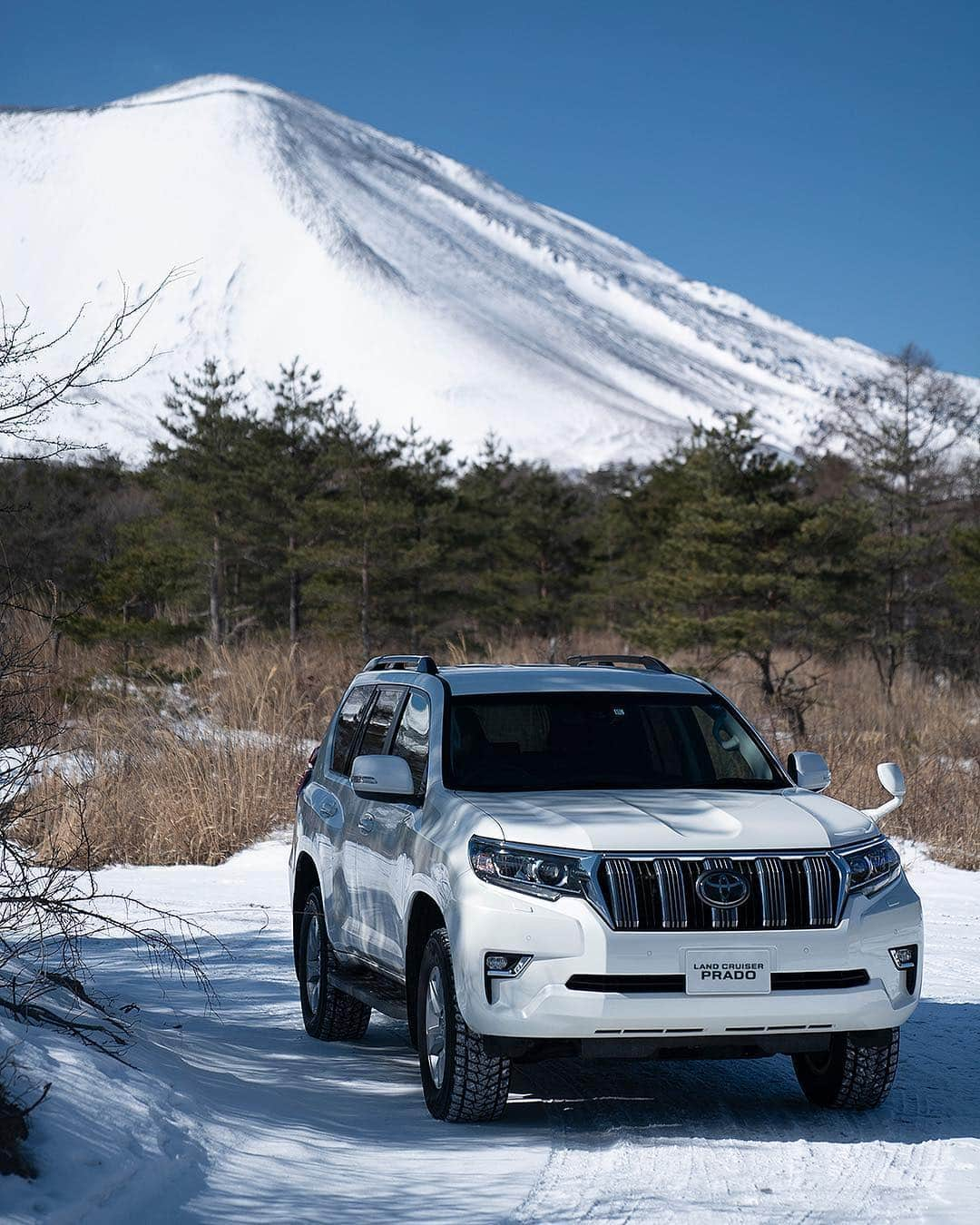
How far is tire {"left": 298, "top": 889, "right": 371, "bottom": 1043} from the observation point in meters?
8.02

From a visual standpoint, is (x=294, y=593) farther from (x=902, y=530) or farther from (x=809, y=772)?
(x=809, y=772)

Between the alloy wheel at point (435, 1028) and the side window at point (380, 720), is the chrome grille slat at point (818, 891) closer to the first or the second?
the alloy wheel at point (435, 1028)

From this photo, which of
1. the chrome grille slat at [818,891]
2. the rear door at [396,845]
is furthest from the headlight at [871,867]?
the rear door at [396,845]

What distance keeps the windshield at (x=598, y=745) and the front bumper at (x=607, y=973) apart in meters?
1.02

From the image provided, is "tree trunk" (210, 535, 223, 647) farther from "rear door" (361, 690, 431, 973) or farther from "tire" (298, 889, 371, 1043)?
"rear door" (361, 690, 431, 973)

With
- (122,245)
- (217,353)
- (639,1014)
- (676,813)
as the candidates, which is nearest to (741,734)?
(676,813)

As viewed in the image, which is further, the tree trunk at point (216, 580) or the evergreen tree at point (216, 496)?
the evergreen tree at point (216, 496)

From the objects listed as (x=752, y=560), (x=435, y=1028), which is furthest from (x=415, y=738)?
(x=752, y=560)

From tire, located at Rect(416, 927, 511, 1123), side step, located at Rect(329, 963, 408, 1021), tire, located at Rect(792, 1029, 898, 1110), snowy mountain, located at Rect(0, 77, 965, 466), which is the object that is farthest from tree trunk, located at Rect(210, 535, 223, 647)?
snowy mountain, located at Rect(0, 77, 965, 466)

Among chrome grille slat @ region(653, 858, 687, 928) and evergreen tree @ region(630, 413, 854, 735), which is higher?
evergreen tree @ region(630, 413, 854, 735)

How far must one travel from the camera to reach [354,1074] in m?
7.39

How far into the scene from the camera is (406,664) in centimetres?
815

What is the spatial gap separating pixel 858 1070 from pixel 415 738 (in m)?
2.40

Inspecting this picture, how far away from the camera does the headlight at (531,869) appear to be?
5949mm
